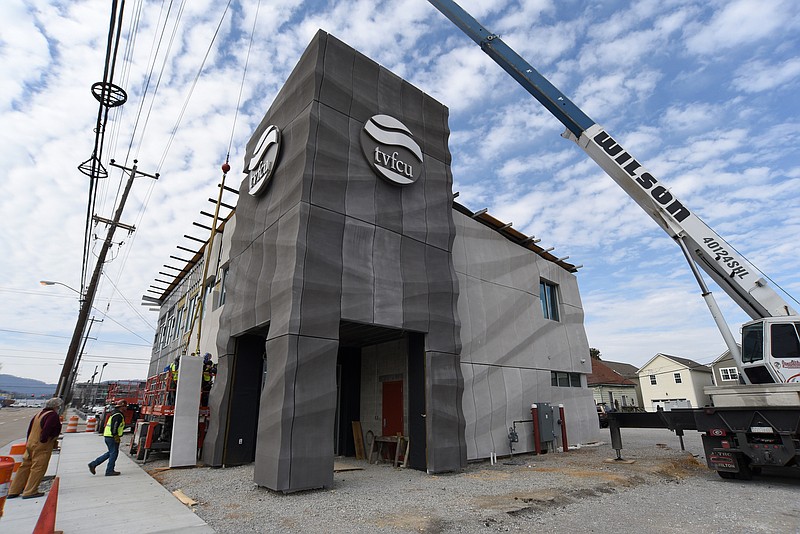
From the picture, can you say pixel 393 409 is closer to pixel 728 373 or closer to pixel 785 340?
pixel 785 340

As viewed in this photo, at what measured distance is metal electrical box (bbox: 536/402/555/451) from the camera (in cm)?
1539

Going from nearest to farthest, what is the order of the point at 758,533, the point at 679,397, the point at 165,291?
the point at 758,533 < the point at 165,291 < the point at 679,397

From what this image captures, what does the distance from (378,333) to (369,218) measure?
360 cm

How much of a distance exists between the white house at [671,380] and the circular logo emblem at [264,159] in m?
44.7

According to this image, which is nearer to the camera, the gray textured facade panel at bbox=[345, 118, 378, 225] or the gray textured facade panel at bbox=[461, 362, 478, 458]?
the gray textured facade panel at bbox=[345, 118, 378, 225]

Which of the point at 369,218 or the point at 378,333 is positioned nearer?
the point at 369,218

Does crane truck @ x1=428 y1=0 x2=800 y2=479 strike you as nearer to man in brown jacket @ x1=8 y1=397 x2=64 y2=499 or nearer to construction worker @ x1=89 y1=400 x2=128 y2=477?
construction worker @ x1=89 y1=400 x2=128 y2=477

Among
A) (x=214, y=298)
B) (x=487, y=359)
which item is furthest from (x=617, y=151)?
(x=214, y=298)

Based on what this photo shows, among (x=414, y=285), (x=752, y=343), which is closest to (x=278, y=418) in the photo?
(x=414, y=285)

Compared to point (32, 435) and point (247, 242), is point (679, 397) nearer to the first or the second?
point (247, 242)

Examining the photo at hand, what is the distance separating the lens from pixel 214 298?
17359mm

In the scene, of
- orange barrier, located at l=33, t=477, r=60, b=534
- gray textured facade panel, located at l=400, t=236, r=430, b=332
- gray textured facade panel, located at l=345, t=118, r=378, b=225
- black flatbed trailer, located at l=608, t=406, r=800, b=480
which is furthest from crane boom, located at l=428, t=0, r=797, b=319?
orange barrier, located at l=33, t=477, r=60, b=534

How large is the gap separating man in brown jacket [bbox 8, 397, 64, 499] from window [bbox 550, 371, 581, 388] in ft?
53.1

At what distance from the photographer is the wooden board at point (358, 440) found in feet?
46.2
